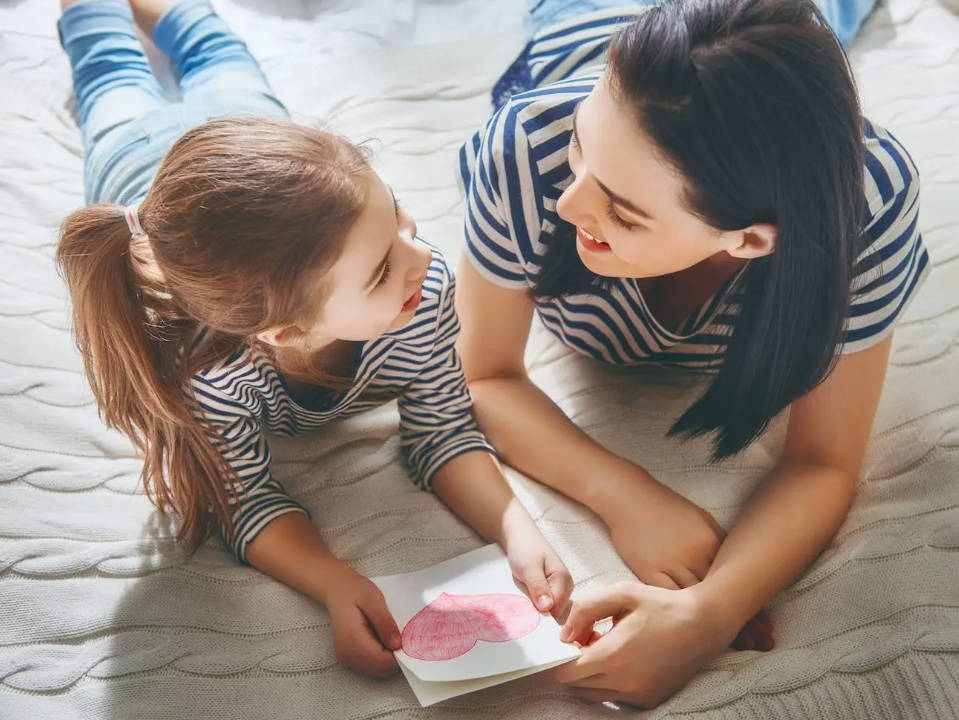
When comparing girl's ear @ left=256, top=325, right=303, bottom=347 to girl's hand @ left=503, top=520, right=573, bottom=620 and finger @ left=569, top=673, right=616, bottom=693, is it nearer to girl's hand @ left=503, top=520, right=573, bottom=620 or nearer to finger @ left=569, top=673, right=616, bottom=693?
girl's hand @ left=503, top=520, right=573, bottom=620

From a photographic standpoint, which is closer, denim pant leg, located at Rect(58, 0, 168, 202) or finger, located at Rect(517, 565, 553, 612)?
finger, located at Rect(517, 565, 553, 612)

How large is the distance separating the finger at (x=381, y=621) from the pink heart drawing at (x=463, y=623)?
12 mm

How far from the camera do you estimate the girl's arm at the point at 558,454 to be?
1.01 metres

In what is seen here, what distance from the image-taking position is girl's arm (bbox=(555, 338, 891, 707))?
34.8 inches

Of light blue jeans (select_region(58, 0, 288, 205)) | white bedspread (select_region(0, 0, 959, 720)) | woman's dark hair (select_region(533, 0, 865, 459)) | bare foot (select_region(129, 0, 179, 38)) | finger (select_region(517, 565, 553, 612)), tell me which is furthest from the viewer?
bare foot (select_region(129, 0, 179, 38))

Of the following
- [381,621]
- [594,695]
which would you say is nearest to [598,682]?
[594,695]

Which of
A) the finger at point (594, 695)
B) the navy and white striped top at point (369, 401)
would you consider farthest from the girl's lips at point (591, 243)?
the finger at point (594, 695)

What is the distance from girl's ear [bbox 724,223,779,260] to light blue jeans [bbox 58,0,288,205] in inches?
29.4

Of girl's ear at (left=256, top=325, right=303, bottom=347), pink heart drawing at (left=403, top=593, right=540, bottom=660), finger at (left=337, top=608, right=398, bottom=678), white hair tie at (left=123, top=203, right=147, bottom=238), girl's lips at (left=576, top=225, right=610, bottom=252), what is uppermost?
girl's lips at (left=576, top=225, right=610, bottom=252)

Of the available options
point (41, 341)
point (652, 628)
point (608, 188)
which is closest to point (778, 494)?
point (652, 628)

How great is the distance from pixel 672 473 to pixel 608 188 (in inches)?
16.7

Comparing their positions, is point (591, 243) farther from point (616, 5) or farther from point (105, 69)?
point (105, 69)

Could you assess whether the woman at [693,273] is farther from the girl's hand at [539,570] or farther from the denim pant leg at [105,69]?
the denim pant leg at [105,69]

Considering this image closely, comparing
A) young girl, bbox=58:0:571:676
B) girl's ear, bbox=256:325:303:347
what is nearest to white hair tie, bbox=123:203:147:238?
young girl, bbox=58:0:571:676
